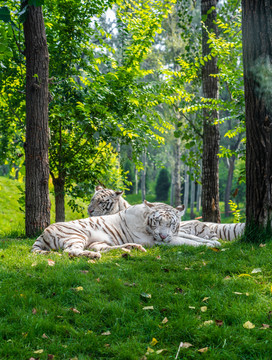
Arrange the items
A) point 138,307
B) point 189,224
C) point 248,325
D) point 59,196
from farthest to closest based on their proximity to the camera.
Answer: point 59,196 < point 189,224 < point 138,307 < point 248,325

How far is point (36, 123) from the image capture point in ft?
23.3

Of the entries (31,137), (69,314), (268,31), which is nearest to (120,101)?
(31,137)

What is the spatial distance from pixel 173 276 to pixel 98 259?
3.91 ft

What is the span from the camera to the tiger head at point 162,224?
5.92m

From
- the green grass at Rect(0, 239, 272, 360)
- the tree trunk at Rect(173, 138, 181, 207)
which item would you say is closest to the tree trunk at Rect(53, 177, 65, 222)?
the green grass at Rect(0, 239, 272, 360)

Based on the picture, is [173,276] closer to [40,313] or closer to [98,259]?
[98,259]

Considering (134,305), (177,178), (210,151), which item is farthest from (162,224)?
(177,178)

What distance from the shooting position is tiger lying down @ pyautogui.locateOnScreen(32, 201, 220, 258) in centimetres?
566

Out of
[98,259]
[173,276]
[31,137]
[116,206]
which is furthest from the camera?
[116,206]

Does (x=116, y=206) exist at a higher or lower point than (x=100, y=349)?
higher

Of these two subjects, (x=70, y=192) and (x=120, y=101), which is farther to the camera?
(x=70, y=192)

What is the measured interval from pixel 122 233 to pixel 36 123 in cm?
276

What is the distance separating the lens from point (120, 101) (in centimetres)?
810

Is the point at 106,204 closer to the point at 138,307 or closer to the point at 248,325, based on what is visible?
the point at 138,307
